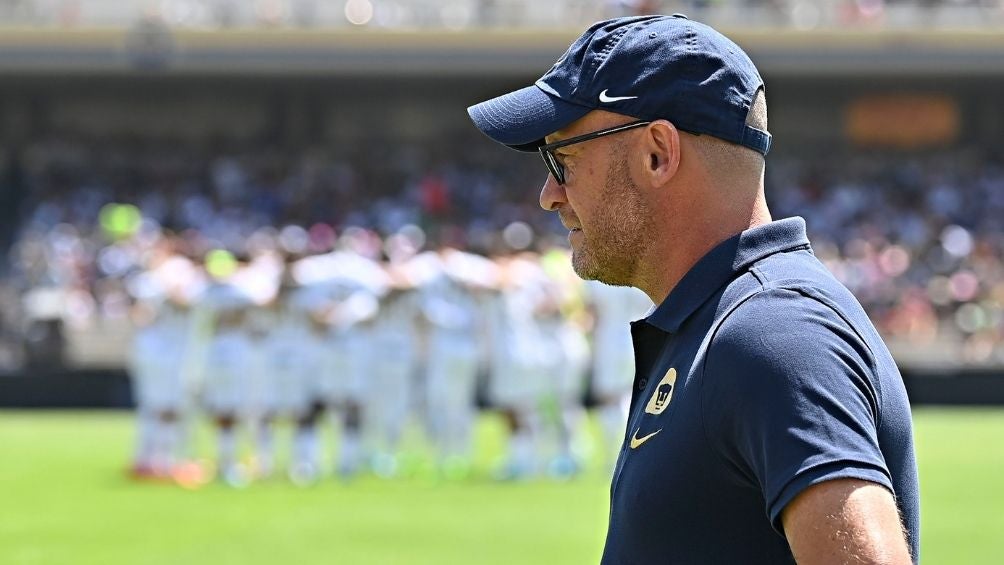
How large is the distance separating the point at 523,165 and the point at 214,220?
645 cm

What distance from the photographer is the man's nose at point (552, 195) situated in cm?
242

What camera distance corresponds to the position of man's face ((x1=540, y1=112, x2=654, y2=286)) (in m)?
2.26

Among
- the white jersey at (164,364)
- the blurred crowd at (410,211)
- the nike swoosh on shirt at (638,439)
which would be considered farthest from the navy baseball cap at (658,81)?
the blurred crowd at (410,211)

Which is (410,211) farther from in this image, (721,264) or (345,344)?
(721,264)

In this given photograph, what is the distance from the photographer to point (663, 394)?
2.13 m

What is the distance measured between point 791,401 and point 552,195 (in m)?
0.70

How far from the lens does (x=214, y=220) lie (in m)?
29.9

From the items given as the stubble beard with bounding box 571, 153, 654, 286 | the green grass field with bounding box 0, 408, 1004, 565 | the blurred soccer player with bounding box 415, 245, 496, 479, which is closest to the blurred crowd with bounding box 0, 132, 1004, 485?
the blurred soccer player with bounding box 415, 245, 496, 479

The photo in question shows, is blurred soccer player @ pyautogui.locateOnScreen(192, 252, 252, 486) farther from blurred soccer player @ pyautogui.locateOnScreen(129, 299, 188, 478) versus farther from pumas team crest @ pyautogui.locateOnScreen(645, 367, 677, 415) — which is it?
pumas team crest @ pyautogui.locateOnScreen(645, 367, 677, 415)

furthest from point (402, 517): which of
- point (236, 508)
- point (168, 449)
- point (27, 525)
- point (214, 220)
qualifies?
point (214, 220)

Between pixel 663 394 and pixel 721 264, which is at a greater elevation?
pixel 721 264

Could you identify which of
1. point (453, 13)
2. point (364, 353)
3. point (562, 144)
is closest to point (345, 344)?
point (364, 353)

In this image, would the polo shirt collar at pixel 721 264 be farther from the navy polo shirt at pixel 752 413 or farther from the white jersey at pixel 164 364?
the white jersey at pixel 164 364

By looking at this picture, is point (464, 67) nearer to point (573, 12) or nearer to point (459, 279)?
point (573, 12)
